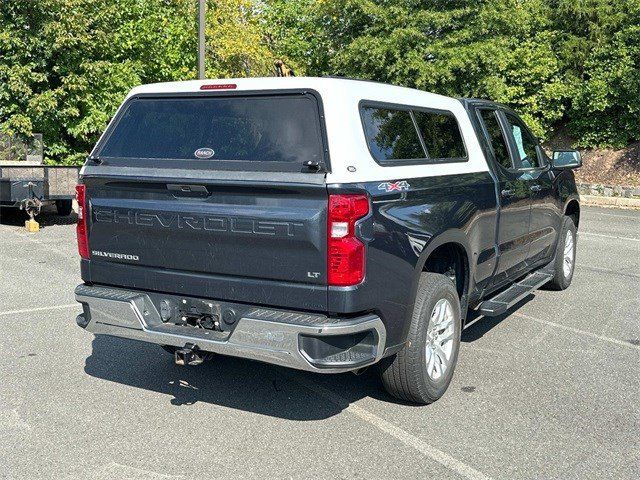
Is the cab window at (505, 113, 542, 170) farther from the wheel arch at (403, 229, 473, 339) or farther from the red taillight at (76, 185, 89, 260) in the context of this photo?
the red taillight at (76, 185, 89, 260)

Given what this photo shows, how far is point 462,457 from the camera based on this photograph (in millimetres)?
3824

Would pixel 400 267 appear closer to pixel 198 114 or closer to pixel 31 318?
pixel 198 114

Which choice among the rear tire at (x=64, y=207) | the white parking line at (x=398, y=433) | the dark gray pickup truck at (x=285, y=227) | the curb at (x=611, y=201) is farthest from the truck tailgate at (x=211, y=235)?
the curb at (x=611, y=201)

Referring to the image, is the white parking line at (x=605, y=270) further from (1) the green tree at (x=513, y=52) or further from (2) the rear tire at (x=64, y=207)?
(1) the green tree at (x=513, y=52)

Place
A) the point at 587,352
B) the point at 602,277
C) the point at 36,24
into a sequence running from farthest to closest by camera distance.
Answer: the point at 36,24, the point at 602,277, the point at 587,352

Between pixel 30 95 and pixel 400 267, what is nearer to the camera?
pixel 400 267

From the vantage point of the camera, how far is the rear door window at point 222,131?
13.0 feet

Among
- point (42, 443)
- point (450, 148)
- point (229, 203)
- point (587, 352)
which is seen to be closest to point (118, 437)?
point (42, 443)

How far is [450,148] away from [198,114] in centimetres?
186

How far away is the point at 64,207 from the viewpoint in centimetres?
1437

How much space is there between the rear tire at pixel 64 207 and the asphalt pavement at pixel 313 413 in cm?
787

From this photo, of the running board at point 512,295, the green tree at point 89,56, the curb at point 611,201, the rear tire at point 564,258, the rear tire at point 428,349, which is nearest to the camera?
the rear tire at point 428,349

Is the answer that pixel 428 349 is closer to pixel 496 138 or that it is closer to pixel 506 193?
pixel 506 193

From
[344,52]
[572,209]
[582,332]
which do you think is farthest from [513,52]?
[582,332]
